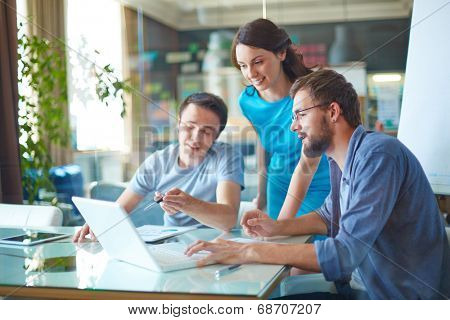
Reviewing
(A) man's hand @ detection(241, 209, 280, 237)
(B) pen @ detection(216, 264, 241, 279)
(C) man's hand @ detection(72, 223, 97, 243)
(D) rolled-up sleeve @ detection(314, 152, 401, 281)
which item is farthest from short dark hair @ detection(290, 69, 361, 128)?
(C) man's hand @ detection(72, 223, 97, 243)

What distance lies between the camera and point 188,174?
1.47 metres

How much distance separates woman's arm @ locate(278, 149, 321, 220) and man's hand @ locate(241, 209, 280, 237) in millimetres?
72

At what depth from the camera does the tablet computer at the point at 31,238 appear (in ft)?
4.04

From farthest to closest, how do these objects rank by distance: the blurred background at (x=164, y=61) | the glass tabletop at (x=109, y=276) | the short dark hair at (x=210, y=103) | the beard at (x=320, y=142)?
the short dark hair at (x=210, y=103) < the blurred background at (x=164, y=61) < the beard at (x=320, y=142) < the glass tabletop at (x=109, y=276)

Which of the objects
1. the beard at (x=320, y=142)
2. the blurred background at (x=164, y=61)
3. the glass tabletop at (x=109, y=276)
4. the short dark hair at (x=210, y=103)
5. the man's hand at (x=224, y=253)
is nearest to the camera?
the glass tabletop at (x=109, y=276)

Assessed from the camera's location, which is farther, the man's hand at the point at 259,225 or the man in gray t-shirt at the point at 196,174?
the man in gray t-shirt at the point at 196,174

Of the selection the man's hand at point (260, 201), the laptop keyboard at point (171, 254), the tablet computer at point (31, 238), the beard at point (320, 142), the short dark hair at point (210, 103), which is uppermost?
the short dark hair at point (210, 103)

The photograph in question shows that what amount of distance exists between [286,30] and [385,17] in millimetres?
212

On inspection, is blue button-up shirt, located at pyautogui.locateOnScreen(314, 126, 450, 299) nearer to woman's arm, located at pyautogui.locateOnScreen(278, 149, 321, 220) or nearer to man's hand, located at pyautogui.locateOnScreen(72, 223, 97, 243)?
woman's arm, located at pyautogui.locateOnScreen(278, 149, 321, 220)

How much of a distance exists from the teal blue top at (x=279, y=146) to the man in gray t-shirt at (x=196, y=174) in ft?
0.26

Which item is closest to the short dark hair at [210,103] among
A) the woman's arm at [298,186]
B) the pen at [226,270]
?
the woman's arm at [298,186]

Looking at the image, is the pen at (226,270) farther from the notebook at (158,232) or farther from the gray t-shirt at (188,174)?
the gray t-shirt at (188,174)

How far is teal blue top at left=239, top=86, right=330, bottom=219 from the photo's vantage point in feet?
4.18
